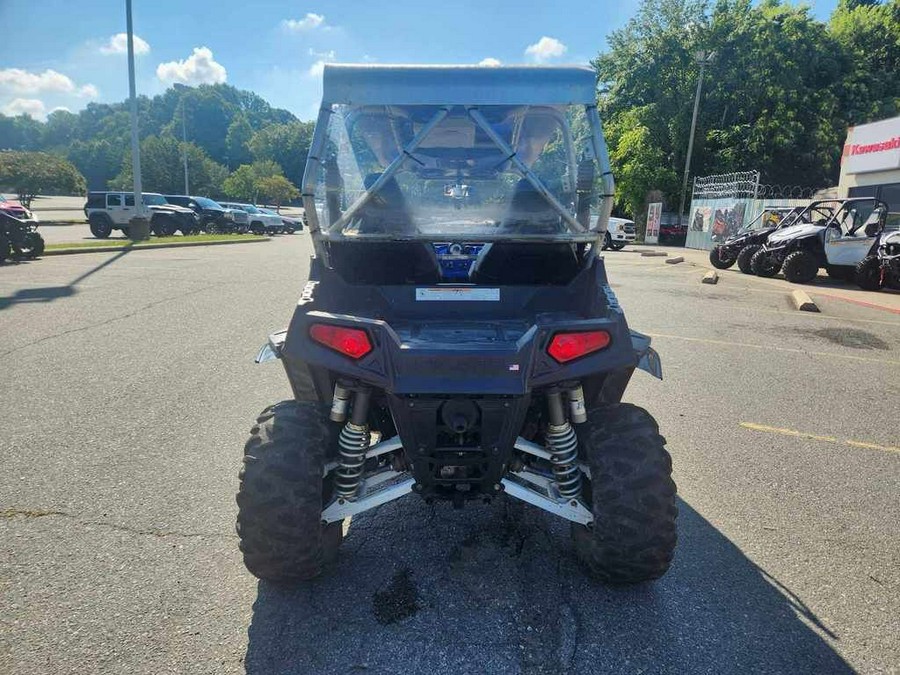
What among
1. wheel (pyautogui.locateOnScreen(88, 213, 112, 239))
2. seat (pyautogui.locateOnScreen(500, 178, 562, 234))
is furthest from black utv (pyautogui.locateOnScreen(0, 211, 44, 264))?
seat (pyautogui.locateOnScreen(500, 178, 562, 234))

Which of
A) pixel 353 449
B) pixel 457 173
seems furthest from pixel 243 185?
pixel 353 449

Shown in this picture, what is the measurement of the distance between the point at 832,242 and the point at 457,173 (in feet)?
46.4

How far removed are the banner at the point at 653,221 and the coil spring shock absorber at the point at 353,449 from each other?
32.0 meters

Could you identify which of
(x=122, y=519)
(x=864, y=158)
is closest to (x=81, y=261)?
(x=122, y=519)

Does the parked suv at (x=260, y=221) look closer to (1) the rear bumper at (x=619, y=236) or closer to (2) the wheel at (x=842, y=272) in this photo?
(1) the rear bumper at (x=619, y=236)

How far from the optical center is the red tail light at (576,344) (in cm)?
242

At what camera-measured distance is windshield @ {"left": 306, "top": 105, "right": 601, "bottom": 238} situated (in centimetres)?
322

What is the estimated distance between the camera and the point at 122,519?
3.26 m

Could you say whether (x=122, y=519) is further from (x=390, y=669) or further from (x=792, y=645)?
(x=792, y=645)

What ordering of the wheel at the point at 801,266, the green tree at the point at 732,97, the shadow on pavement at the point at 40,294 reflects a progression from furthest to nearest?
1. the green tree at the point at 732,97
2. the wheel at the point at 801,266
3. the shadow on pavement at the point at 40,294

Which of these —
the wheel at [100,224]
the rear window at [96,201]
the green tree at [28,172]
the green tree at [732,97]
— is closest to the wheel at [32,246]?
the wheel at [100,224]

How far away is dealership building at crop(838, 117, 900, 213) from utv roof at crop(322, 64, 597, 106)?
70.8 feet

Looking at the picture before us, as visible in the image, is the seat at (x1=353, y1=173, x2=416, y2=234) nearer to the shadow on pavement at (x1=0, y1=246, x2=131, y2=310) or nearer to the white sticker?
the white sticker

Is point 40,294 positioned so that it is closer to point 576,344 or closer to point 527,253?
point 527,253
